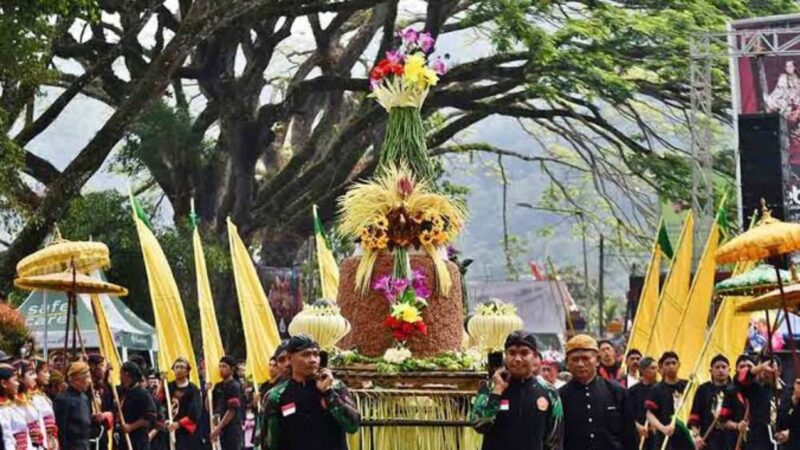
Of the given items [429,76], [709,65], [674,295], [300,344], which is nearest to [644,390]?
[429,76]

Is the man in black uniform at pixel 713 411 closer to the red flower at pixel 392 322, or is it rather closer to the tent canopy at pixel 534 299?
the red flower at pixel 392 322

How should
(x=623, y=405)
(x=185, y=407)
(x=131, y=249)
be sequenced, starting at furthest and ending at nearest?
(x=131, y=249) < (x=185, y=407) < (x=623, y=405)

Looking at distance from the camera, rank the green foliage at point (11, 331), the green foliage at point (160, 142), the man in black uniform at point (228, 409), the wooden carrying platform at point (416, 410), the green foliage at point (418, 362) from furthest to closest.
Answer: the green foliage at point (160, 142)
the green foliage at point (11, 331)
the man in black uniform at point (228, 409)
the green foliage at point (418, 362)
the wooden carrying platform at point (416, 410)

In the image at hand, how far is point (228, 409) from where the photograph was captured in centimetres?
1767

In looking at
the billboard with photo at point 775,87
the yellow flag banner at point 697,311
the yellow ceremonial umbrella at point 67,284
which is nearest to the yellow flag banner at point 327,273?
the yellow flag banner at point 697,311

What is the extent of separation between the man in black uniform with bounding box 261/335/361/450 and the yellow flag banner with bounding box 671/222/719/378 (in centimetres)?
882

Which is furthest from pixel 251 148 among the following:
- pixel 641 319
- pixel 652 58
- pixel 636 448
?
pixel 636 448

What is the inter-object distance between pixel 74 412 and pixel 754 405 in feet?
19.0

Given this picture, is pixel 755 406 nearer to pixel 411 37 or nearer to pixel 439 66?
pixel 439 66

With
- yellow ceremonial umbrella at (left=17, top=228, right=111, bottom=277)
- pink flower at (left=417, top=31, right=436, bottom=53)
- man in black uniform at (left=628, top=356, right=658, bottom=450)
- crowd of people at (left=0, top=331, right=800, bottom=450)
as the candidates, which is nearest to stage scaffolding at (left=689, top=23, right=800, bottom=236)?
crowd of people at (left=0, top=331, right=800, bottom=450)

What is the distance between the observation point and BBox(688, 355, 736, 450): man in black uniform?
595 inches

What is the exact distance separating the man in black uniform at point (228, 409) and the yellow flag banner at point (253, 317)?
24.2 inches

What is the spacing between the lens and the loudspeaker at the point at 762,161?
21.6m

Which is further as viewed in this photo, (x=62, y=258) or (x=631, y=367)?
(x=631, y=367)
